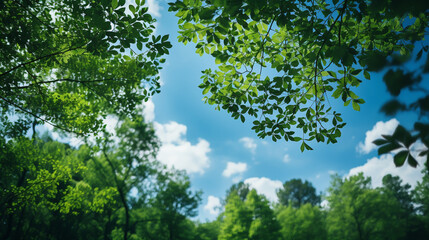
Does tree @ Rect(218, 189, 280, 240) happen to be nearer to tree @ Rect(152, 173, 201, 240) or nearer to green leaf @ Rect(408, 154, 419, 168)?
tree @ Rect(152, 173, 201, 240)

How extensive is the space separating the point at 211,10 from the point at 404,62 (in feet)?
6.59

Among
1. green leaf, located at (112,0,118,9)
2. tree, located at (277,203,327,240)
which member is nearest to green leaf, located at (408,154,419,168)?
green leaf, located at (112,0,118,9)

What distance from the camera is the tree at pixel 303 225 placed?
22641 millimetres

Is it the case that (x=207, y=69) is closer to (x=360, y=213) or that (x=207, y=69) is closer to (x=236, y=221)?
(x=236, y=221)

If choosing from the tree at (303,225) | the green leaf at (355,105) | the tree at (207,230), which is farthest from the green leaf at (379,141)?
the tree at (207,230)

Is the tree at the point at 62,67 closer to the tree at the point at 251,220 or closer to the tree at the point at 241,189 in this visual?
the tree at the point at 251,220

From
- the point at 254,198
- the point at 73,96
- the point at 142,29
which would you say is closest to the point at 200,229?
the point at 254,198

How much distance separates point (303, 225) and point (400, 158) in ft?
85.7

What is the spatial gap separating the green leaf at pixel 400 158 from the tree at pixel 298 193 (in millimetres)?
57312

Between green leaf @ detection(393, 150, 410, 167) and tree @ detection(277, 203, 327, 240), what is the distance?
25.4 metres

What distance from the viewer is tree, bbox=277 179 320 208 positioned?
5256cm

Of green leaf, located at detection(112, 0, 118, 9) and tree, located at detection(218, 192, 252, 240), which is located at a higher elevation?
green leaf, located at detection(112, 0, 118, 9)

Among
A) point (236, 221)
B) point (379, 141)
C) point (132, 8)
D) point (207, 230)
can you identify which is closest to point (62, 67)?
point (132, 8)

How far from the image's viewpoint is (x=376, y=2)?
1.81 m
